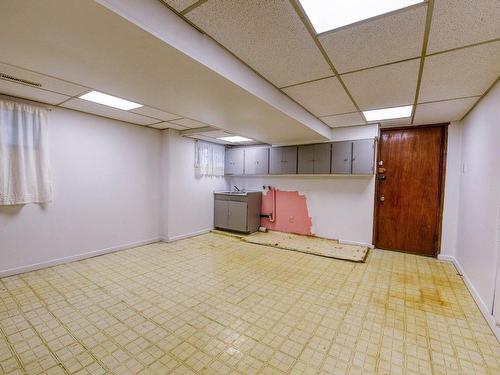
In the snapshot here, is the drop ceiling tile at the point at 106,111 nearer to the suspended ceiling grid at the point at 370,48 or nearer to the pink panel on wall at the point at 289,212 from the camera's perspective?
the suspended ceiling grid at the point at 370,48

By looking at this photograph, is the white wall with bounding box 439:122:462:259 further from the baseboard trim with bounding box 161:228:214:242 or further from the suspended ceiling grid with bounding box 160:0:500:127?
the baseboard trim with bounding box 161:228:214:242

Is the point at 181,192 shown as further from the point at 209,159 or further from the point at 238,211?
Answer: the point at 238,211

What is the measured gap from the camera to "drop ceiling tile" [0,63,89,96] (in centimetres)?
220

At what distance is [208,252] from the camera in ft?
14.1

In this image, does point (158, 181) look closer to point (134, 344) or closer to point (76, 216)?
point (76, 216)

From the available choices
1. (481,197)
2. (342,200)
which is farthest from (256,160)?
(481,197)

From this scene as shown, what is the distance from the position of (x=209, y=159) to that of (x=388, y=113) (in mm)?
3831

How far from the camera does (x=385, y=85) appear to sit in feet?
8.30

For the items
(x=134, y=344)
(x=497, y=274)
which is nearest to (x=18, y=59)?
(x=134, y=344)

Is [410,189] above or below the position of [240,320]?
above

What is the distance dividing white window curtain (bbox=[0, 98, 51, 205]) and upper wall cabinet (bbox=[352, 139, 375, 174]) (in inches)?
197

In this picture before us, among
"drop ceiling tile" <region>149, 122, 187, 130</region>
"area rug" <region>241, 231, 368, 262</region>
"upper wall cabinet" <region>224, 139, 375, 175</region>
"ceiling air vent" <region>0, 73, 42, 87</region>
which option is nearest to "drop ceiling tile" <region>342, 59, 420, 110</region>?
"upper wall cabinet" <region>224, 139, 375, 175</region>

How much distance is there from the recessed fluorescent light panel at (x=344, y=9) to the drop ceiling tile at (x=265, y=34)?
104 millimetres

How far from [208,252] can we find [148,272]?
118 cm
